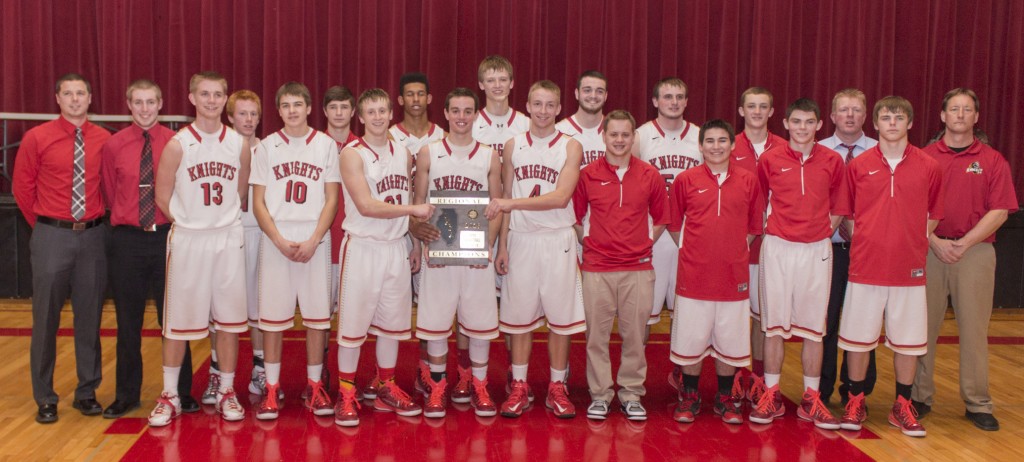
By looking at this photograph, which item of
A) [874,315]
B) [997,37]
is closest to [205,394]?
[874,315]

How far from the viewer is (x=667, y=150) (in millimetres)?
5637

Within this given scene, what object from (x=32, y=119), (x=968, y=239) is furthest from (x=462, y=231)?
(x=32, y=119)

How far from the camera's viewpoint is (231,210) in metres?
4.90

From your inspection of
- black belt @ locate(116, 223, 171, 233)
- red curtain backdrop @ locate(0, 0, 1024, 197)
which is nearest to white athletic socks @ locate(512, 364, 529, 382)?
black belt @ locate(116, 223, 171, 233)

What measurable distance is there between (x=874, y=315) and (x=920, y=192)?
2.33 feet

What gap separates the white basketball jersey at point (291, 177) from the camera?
4.91 metres

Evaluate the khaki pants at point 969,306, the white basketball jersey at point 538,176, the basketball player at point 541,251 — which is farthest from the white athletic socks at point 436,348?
the khaki pants at point 969,306

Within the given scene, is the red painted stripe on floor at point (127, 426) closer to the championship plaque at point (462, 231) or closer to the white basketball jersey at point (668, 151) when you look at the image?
the championship plaque at point (462, 231)

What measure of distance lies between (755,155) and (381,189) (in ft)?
7.59

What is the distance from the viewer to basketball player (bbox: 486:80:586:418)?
5.03m

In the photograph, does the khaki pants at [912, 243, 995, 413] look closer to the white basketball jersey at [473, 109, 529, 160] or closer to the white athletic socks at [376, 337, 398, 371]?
the white basketball jersey at [473, 109, 529, 160]

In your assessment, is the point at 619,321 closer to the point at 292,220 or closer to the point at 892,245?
the point at 892,245

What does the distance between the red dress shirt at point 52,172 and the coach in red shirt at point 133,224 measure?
84mm

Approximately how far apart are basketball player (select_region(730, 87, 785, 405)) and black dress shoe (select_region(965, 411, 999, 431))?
3.92ft
